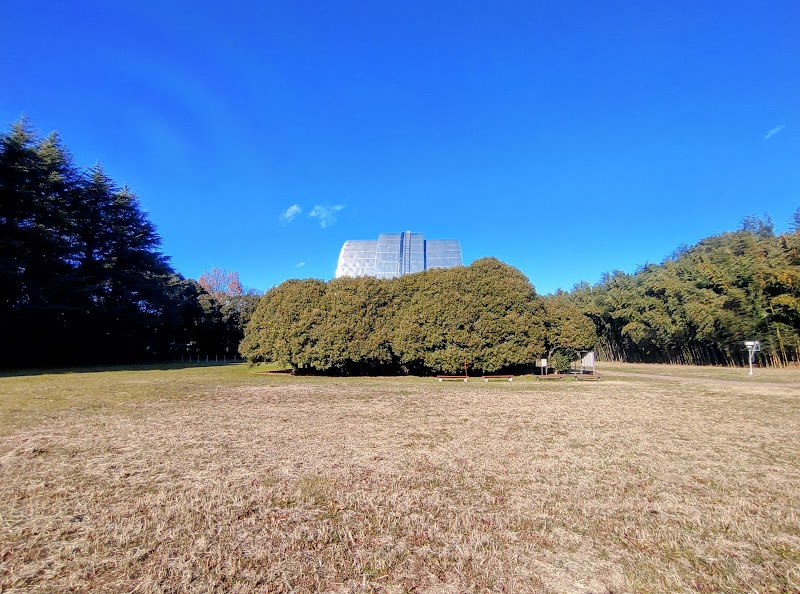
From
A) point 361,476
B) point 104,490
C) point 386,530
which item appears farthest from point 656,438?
point 104,490

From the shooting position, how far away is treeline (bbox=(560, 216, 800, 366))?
1816cm

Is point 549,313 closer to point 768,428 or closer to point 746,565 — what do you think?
point 768,428

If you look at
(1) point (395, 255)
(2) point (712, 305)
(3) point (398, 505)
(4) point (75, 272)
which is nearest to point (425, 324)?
(3) point (398, 505)

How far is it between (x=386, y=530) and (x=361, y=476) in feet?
3.51

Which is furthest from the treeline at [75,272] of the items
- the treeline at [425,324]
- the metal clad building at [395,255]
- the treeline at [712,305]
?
the treeline at [712,305]

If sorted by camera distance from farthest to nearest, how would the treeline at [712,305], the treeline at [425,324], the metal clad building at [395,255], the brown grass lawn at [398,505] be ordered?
1. the metal clad building at [395,255]
2. the treeline at [712,305]
3. the treeline at [425,324]
4. the brown grass lawn at [398,505]

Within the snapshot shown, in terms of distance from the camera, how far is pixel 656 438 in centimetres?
499

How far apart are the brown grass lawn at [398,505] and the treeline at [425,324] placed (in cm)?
844

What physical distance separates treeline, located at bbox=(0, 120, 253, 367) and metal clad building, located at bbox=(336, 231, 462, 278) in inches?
657

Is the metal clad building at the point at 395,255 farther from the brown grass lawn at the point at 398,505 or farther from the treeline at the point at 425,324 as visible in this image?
the brown grass lawn at the point at 398,505

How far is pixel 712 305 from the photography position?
834 inches

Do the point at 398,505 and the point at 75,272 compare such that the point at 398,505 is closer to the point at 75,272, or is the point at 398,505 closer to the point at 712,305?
the point at 712,305

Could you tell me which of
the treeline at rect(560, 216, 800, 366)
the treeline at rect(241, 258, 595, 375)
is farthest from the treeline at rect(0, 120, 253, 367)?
the treeline at rect(560, 216, 800, 366)

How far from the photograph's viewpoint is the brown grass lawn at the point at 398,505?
1.96m
